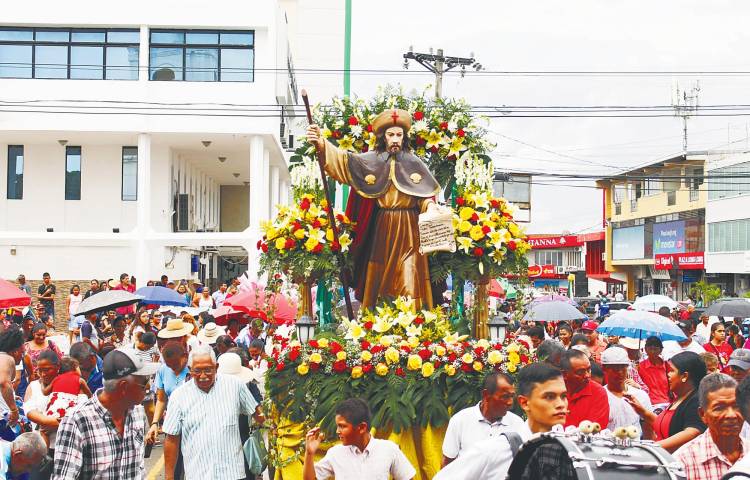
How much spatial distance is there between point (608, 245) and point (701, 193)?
16.9 metres

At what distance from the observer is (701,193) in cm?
5481

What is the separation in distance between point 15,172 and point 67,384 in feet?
89.7

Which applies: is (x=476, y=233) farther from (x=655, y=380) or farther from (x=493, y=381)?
(x=493, y=381)

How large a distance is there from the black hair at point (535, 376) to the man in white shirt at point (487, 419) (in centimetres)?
93

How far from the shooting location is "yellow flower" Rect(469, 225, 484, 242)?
1058 cm

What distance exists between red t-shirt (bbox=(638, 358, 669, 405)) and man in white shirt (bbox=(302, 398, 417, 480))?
519 centimetres

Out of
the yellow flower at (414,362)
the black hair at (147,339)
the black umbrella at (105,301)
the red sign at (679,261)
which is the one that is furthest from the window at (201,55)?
the red sign at (679,261)

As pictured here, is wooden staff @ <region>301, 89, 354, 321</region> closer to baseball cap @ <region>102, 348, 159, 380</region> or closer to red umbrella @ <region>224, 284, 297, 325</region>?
red umbrella @ <region>224, 284, 297, 325</region>

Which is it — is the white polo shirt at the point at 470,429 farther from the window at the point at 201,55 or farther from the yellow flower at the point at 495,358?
the window at the point at 201,55

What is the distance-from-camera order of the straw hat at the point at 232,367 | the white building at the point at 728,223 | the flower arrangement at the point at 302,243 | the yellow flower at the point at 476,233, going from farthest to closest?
the white building at the point at 728,223, the flower arrangement at the point at 302,243, the yellow flower at the point at 476,233, the straw hat at the point at 232,367

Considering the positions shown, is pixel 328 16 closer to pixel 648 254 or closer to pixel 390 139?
pixel 648 254

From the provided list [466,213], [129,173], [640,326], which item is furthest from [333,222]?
[129,173]

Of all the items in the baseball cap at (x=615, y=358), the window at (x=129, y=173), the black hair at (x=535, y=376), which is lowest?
the baseball cap at (x=615, y=358)

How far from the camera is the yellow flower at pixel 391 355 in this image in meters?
8.97
